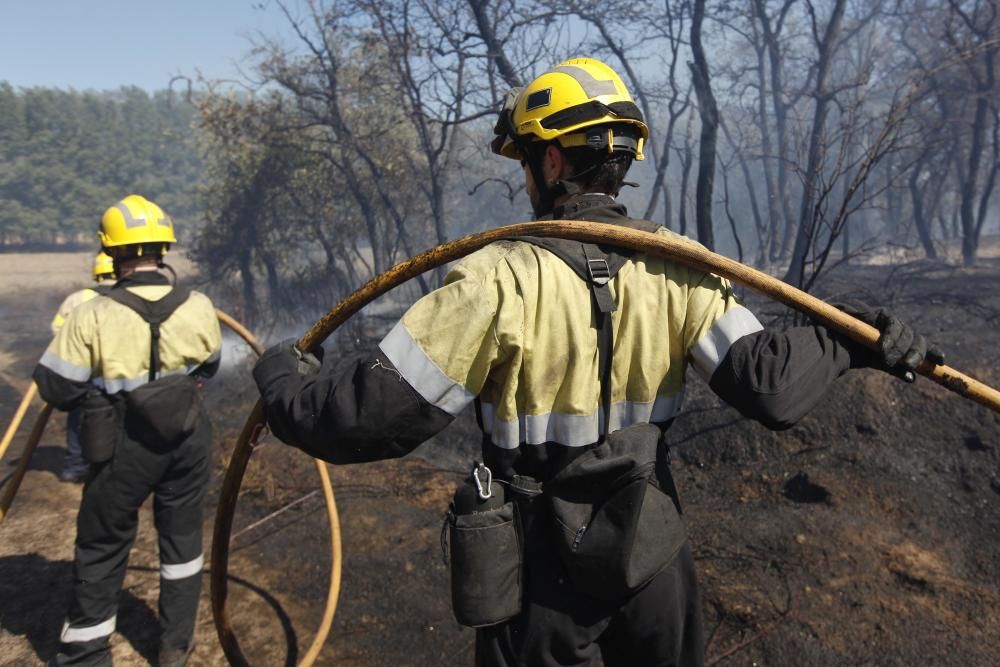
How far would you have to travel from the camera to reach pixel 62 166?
33781 millimetres

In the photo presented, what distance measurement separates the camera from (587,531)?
171 cm

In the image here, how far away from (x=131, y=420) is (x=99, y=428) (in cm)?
15

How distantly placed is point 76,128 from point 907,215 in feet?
140

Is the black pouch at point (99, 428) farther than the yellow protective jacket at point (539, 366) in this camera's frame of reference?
Yes

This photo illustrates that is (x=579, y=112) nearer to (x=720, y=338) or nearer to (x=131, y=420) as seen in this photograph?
(x=720, y=338)

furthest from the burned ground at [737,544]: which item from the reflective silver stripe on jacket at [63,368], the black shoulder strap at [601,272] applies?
the black shoulder strap at [601,272]

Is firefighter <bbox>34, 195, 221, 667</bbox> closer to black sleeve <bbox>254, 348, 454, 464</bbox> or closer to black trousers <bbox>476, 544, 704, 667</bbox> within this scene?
black sleeve <bbox>254, 348, 454, 464</bbox>

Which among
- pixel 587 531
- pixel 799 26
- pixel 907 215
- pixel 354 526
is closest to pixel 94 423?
pixel 354 526

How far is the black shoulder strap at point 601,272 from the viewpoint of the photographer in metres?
1.67

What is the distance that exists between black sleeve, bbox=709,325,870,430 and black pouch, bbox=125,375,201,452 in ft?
9.56

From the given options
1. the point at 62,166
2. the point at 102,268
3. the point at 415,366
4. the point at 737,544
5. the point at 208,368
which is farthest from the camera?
the point at 62,166

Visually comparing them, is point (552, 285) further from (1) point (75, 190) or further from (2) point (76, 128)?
(2) point (76, 128)

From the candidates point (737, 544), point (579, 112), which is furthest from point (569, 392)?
point (737, 544)

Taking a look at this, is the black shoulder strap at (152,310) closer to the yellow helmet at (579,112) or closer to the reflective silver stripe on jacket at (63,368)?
the reflective silver stripe on jacket at (63,368)
